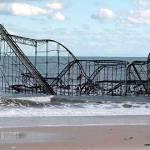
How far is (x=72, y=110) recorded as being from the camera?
129 feet

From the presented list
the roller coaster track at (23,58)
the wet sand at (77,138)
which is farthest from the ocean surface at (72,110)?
the wet sand at (77,138)

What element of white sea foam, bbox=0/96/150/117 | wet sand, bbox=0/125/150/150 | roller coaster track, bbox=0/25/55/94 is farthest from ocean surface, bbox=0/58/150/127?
wet sand, bbox=0/125/150/150

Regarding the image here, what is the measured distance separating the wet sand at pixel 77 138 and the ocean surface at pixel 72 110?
252 cm

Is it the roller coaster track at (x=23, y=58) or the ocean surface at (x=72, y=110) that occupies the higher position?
the roller coaster track at (x=23, y=58)

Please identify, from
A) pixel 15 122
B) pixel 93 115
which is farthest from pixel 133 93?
pixel 15 122

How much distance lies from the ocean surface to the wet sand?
252 centimetres

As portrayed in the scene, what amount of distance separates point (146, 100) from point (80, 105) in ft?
19.5

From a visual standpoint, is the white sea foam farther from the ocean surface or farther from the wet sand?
the wet sand

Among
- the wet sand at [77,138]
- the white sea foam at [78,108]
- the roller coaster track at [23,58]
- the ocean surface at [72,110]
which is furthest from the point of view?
the roller coaster track at [23,58]

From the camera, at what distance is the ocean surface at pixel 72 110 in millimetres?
30438

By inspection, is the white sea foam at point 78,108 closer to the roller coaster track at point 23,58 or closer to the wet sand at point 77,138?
the roller coaster track at point 23,58

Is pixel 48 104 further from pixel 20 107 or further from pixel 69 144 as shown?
pixel 69 144

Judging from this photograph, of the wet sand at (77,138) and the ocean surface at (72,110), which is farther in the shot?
the ocean surface at (72,110)

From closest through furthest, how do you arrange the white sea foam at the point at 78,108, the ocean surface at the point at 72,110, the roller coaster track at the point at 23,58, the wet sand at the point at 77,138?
the wet sand at the point at 77,138 → the ocean surface at the point at 72,110 → the white sea foam at the point at 78,108 → the roller coaster track at the point at 23,58
